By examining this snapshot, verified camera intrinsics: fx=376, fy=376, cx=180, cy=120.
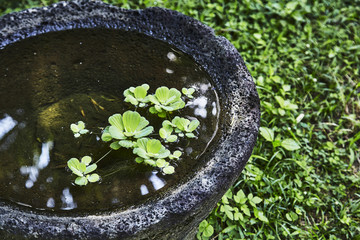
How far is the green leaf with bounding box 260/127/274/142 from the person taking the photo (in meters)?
2.66

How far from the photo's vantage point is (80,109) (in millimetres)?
1969

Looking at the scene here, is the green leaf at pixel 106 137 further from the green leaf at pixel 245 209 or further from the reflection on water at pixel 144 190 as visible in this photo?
the green leaf at pixel 245 209

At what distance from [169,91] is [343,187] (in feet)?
4.98

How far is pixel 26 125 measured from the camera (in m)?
1.88

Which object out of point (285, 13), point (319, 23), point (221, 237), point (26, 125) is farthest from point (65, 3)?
point (319, 23)

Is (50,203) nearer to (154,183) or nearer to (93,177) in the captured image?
(93,177)

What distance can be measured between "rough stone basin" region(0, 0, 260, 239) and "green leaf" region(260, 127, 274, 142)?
2.50ft

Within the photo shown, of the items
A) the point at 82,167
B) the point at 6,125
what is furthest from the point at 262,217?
the point at 6,125

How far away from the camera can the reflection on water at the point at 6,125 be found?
1844 millimetres

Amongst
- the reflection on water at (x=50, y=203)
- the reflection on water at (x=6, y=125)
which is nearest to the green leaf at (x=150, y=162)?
the reflection on water at (x=50, y=203)

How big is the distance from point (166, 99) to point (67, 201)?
701mm

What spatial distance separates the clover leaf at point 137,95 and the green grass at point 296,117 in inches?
34.2

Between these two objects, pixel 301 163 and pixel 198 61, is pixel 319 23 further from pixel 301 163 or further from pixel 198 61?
pixel 198 61

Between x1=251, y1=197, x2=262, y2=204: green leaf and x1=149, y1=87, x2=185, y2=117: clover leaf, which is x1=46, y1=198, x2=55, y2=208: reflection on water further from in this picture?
x1=251, y1=197, x2=262, y2=204: green leaf
